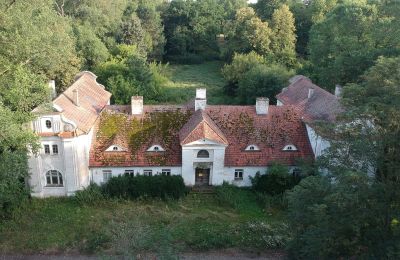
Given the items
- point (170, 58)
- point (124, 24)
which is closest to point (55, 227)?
point (124, 24)

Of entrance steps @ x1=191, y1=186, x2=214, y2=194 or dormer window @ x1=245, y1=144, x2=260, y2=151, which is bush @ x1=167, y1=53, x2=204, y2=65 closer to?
dormer window @ x1=245, y1=144, x2=260, y2=151

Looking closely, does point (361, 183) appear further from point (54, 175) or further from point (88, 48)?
point (88, 48)

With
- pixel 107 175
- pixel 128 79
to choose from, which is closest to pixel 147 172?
pixel 107 175

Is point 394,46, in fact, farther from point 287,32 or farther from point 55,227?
point 55,227

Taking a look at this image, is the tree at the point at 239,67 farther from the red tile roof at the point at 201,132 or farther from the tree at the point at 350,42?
the red tile roof at the point at 201,132

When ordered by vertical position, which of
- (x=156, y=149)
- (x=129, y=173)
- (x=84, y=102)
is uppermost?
(x=84, y=102)

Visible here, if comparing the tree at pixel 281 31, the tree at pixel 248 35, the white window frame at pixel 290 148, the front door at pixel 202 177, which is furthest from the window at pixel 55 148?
the tree at pixel 281 31

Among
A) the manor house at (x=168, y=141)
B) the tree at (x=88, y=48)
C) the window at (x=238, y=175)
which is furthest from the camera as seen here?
Answer: the tree at (x=88, y=48)
